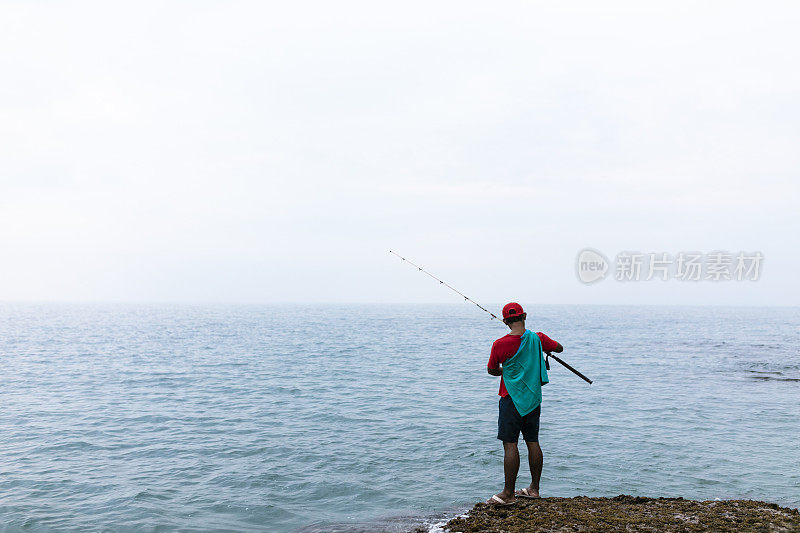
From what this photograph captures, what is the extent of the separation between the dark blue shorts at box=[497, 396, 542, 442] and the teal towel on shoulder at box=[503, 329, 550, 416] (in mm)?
90

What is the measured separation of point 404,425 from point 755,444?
8.34 metres

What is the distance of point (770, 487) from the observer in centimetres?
939

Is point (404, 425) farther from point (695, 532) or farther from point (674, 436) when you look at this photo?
point (695, 532)

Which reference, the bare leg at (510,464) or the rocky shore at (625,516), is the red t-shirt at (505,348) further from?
the rocky shore at (625,516)

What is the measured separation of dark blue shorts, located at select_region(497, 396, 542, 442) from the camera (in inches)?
290

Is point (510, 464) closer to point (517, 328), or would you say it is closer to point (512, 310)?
point (517, 328)

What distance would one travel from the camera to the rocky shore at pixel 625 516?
6.29 metres

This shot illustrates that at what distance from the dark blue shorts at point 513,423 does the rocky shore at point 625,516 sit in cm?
91

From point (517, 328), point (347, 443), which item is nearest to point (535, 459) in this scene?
point (517, 328)

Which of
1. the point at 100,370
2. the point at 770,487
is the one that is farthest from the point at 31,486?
the point at 100,370

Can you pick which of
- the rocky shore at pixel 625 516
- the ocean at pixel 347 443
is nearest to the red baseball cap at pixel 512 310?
the rocky shore at pixel 625 516

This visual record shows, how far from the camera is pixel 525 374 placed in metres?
7.27

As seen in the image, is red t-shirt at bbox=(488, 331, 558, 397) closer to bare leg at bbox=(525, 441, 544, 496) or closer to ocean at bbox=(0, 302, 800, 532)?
bare leg at bbox=(525, 441, 544, 496)

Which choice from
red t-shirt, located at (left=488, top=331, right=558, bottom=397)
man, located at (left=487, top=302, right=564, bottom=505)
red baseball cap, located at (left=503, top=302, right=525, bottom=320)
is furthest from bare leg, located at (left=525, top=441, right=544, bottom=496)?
red baseball cap, located at (left=503, top=302, right=525, bottom=320)
